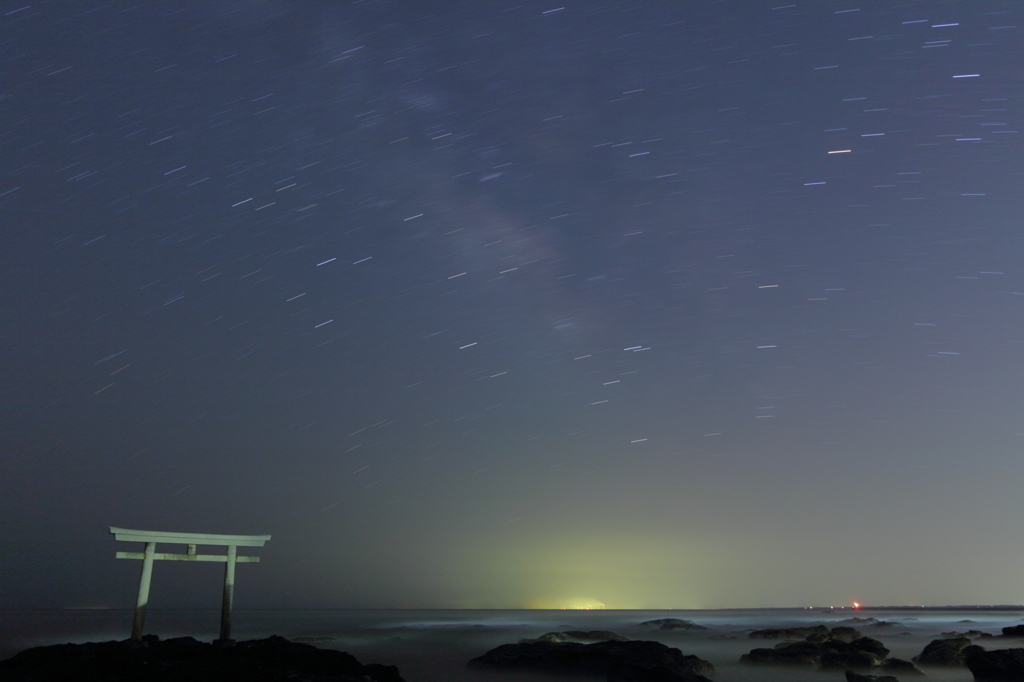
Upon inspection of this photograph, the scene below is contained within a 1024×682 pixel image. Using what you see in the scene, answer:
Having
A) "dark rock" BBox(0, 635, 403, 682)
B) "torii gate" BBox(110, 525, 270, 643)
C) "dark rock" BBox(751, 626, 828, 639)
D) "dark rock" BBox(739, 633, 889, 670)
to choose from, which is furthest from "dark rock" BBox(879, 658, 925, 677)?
"torii gate" BBox(110, 525, 270, 643)

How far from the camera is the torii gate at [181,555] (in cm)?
1942

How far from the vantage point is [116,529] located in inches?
760

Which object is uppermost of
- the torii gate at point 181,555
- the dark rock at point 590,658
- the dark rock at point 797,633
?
the torii gate at point 181,555

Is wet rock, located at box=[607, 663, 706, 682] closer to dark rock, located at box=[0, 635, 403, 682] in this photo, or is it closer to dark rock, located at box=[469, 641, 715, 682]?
dark rock, located at box=[469, 641, 715, 682]

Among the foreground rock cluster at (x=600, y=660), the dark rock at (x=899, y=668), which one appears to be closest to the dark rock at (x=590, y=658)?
the foreground rock cluster at (x=600, y=660)

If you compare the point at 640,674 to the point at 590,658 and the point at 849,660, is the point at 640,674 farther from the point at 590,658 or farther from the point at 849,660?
the point at 849,660

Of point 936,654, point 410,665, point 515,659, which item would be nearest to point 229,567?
point 515,659

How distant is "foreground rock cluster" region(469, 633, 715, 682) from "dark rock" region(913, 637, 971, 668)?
944 cm

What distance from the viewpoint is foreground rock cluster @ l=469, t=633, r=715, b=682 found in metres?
20.0

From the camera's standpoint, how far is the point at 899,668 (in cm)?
2478

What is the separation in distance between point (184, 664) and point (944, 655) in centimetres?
2907

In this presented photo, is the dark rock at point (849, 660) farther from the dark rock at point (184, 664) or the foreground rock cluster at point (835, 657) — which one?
the dark rock at point (184, 664)

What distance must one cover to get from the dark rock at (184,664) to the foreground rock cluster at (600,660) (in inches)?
281

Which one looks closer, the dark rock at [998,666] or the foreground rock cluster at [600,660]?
the foreground rock cluster at [600,660]
